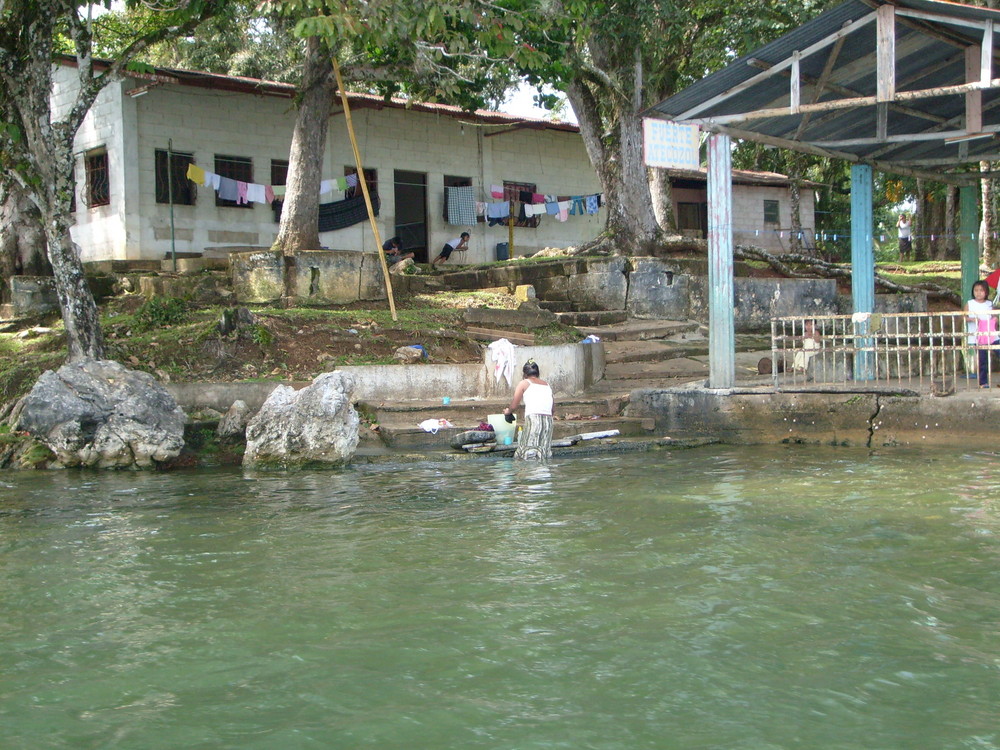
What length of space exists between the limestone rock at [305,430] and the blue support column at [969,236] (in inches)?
355

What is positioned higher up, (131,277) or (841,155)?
(841,155)

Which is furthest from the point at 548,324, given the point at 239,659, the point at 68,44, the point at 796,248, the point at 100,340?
the point at 796,248

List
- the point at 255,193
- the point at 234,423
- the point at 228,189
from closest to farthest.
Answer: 1. the point at 234,423
2. the point at 228,189
3. the point at 255,193

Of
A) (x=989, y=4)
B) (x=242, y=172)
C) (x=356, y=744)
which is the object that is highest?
(x=989, y=4)

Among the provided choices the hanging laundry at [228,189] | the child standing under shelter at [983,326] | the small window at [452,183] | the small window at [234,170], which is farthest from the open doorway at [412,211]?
the child standing under shelter at [983,326]

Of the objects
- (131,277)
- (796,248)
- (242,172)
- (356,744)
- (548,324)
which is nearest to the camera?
(356,744)

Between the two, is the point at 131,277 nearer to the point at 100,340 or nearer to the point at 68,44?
the point at 100,340

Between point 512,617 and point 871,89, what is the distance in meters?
9.87

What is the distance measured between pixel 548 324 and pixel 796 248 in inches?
694

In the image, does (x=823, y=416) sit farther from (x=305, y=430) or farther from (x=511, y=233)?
(x=511, y=233)

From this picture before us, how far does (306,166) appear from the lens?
16766 mm

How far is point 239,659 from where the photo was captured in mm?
4695

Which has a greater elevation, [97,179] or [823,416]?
[97,179]

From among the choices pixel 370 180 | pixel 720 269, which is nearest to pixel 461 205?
pixel 370 180
